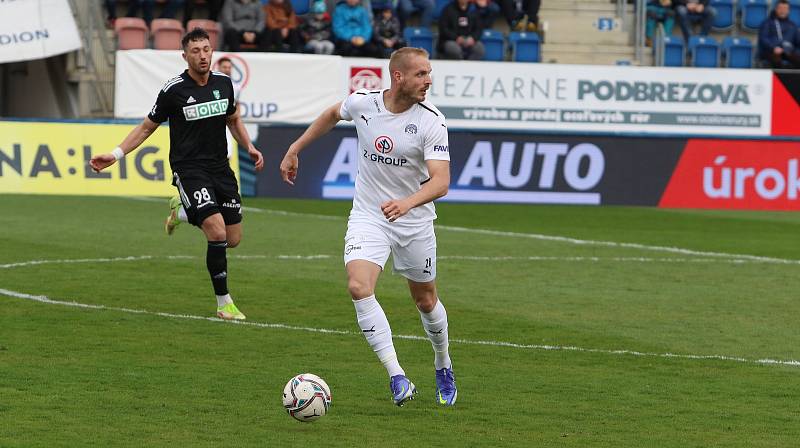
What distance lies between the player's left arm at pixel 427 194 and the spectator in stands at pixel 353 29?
65.2 ft

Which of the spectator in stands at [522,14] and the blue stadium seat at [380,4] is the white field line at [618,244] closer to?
the blue stadium seat at [380,4]

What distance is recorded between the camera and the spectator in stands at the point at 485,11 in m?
28.7

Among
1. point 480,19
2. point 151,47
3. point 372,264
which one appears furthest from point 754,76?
point 372,264

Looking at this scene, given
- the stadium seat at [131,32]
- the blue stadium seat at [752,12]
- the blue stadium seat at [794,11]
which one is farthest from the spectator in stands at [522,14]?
the stadium seat at [131,32]

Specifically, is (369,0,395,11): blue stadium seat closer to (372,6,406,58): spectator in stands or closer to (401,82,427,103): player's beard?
(372,6,406,58): spectator in stands

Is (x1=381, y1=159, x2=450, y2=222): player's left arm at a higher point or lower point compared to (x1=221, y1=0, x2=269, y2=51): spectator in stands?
higher

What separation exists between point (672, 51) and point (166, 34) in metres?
10.1

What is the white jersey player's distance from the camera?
7934mm

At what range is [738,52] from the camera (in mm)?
30234

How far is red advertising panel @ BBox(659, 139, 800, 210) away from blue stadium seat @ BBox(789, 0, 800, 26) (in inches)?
342

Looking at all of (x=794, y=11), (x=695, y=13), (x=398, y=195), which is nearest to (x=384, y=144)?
(x=398, y=195)

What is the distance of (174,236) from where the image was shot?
1775 cm

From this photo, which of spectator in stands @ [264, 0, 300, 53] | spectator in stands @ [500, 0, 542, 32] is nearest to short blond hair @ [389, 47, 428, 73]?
spectator in stands @ [264, 0, 300, 53]

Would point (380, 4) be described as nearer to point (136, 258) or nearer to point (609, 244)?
point (609, 244)
